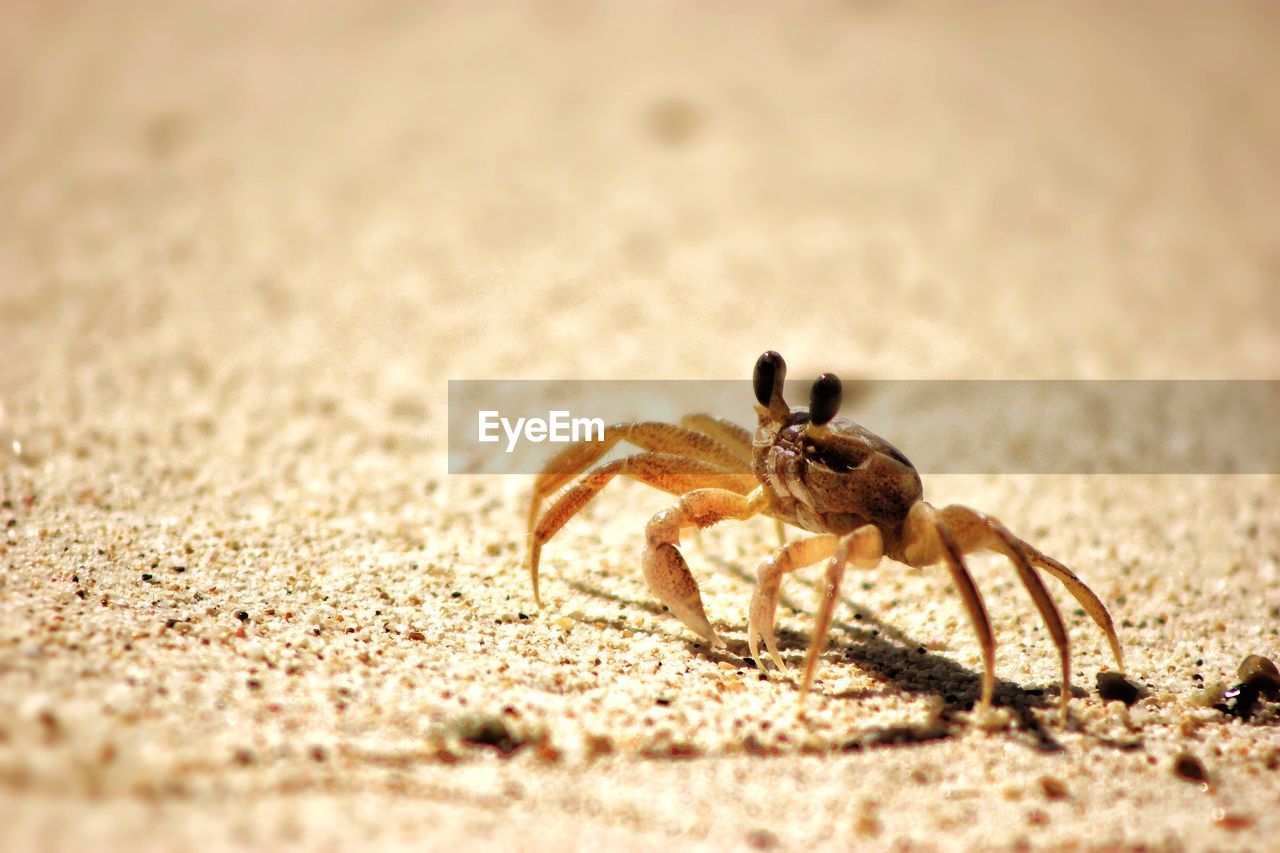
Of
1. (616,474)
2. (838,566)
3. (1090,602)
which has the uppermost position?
(616,474)

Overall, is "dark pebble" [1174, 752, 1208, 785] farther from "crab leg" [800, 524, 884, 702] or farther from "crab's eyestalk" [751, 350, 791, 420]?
"crab's eyestalk" [751, 350, 791, 420]

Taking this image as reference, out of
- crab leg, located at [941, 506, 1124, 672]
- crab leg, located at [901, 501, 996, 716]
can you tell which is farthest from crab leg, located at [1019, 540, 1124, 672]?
crab leg, located at [901, 501, 996, 716]

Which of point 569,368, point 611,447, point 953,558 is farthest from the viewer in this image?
point 569,368

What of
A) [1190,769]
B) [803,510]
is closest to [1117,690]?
[1190,769]

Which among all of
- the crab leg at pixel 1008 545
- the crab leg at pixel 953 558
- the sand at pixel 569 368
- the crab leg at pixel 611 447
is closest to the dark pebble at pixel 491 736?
the sand at pixel 569 368

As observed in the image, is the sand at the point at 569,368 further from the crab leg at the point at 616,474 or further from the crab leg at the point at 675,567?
the crab leg at the point at 616,474

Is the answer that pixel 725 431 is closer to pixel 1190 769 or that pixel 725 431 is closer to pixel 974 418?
pixel 1190 769

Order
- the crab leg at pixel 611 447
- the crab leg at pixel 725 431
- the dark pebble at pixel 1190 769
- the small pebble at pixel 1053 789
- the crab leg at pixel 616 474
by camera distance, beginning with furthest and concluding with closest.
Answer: the crab leg at pixel 725 431, the crab leg at pixel 611 447, the crab leg at pixel 616 474, the dark pebble at pixel 1190 769, the small pebble at pixel 1053 789
